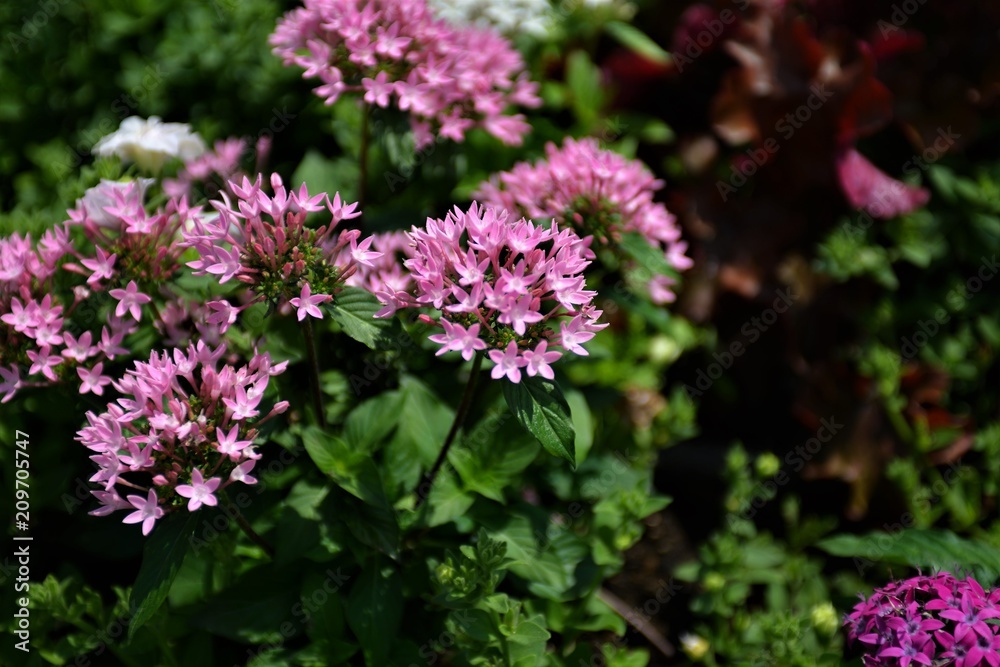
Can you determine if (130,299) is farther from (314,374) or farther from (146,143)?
(146,143)

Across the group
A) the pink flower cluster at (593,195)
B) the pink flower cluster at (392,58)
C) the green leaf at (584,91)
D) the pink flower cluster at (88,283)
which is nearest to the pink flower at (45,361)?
the pink flower cluster at (88,283)

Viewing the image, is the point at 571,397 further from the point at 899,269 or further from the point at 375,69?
the point at 899,269

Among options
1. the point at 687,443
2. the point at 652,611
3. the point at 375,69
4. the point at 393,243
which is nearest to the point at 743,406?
the point at 687,443

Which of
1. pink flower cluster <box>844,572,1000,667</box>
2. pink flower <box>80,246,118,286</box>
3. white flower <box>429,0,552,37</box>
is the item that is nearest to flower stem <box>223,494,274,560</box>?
pink flower <box>80,246,118,286</box>

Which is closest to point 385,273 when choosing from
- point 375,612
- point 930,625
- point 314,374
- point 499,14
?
point 314,374

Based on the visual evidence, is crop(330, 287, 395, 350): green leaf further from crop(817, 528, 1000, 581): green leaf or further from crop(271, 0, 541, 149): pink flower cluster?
crop(817, 528, 1000, 581): green leaf

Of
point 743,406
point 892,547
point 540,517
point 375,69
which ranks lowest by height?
point 743,406
